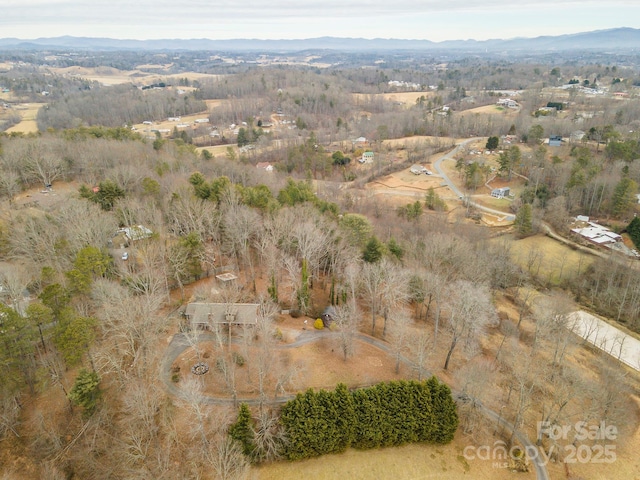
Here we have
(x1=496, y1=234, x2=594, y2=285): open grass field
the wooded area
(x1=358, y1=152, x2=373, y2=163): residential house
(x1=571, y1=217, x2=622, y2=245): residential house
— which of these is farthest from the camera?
(x1=358, y1=152, x2=373, y2=163): residential house

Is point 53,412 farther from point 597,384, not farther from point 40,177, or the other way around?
point 40,177

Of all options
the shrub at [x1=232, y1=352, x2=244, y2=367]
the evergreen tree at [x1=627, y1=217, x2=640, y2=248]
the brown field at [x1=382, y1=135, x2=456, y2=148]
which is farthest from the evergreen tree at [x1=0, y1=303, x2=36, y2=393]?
the brown field at [x1=382, y1=135, x2=456, y2=148]

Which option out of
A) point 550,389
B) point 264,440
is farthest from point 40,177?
point 550,389

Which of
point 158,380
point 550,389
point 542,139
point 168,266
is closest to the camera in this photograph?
point 158,380

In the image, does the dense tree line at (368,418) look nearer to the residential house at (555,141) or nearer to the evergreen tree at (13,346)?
the evergreen tree at (13,346)

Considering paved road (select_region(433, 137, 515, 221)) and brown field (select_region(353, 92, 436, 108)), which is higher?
brown field (select_region(353, 92, 436, 108))

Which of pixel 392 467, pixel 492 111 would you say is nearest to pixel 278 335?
pixel 392 467

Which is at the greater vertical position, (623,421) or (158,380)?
(158,380)

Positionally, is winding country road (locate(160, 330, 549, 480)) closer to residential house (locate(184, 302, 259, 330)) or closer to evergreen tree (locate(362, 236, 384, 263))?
residential house (locate(184, 302, 259, 330))
